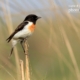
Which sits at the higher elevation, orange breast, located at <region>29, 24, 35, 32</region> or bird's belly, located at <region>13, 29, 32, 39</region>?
orange breast, located at <region>29, 24, 35, 32</region>

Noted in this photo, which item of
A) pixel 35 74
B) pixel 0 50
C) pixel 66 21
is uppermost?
pixel 66 21

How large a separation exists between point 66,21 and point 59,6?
11 centimetres

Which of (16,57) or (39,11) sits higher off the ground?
(39,11)

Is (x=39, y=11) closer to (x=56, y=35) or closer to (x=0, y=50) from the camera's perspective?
(x=56, y=35)

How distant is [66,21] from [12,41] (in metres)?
0.52

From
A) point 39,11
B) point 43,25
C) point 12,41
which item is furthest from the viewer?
point 12,41

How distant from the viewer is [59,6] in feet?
5.77

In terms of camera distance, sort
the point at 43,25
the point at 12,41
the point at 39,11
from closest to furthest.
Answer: the point at 39,11 < the point at 43,25 < the point at 12,41

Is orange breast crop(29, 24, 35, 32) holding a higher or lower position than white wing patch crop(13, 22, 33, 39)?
higher

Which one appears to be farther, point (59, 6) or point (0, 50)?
point (0, 50)

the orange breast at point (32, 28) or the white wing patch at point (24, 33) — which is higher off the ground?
the orange breast at point (32, 28)

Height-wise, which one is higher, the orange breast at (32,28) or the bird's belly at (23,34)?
the orange breast at (32,28)

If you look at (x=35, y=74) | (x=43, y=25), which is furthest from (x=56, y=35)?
(x=35, y=74)

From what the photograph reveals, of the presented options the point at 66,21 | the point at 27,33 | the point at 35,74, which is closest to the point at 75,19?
the point at 66,21
